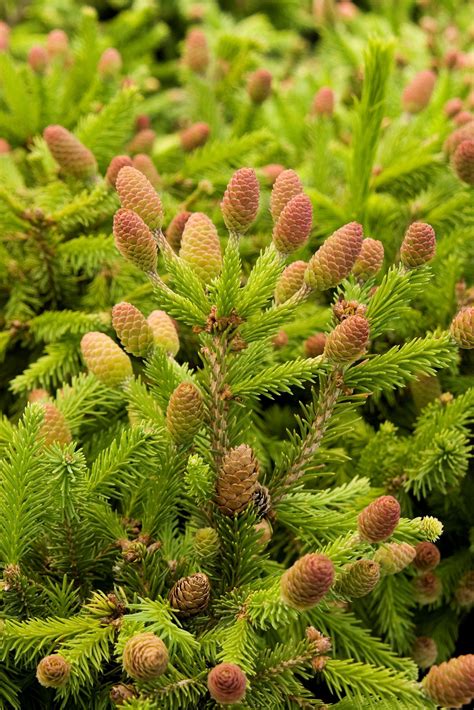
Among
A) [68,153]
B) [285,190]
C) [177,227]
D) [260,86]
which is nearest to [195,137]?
[260,86]

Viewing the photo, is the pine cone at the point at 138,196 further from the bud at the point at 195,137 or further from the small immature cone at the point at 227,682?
the bud at the point at 195,137

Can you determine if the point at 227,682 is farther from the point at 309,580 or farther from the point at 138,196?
the point at 138,196

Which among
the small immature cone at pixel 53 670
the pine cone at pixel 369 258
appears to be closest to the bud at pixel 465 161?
the pine cone at pixel 369 258

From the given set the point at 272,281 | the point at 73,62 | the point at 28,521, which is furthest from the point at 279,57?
the point at 28,521

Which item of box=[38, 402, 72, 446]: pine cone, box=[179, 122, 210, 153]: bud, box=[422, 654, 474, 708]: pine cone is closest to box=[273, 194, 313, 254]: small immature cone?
box=[38, 402, 72, 446]: pine cone

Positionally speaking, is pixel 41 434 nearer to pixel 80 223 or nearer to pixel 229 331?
pixel 229 331

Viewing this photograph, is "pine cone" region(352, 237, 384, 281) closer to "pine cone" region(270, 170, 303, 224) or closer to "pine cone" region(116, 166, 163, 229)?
"pine cone" region(270, 170, 303, 224)
